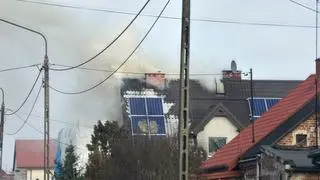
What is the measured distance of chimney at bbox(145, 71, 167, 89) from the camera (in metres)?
59.0

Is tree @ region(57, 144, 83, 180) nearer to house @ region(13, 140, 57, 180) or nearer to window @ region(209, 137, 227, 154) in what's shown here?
window @ region(209, 137, 227, 154)

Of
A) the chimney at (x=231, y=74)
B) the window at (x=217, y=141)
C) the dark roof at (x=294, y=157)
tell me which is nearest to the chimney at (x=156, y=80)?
the chimney at (x=231, y=74)

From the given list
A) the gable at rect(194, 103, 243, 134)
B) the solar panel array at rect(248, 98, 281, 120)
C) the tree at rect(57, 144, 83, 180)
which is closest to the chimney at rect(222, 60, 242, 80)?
the solar panel array at rect(248, 98, 281, 120)

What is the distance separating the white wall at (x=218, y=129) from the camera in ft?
166

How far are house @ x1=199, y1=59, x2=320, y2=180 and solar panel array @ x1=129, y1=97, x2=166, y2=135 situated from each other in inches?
624

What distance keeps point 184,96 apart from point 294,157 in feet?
32.8

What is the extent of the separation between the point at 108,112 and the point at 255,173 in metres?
30.0

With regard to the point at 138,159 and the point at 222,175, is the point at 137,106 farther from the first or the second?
the point at 222,175

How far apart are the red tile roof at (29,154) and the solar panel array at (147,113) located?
38620 millimetres

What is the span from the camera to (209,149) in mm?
51188

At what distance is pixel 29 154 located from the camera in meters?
95.3

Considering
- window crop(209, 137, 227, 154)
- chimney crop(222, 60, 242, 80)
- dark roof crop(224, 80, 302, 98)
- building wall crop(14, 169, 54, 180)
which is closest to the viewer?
window crop(209, 137, 227, 154)

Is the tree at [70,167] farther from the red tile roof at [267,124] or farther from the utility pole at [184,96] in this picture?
the utility pole at [184,96]

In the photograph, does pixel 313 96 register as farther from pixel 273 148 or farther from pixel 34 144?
pixel 34 144
